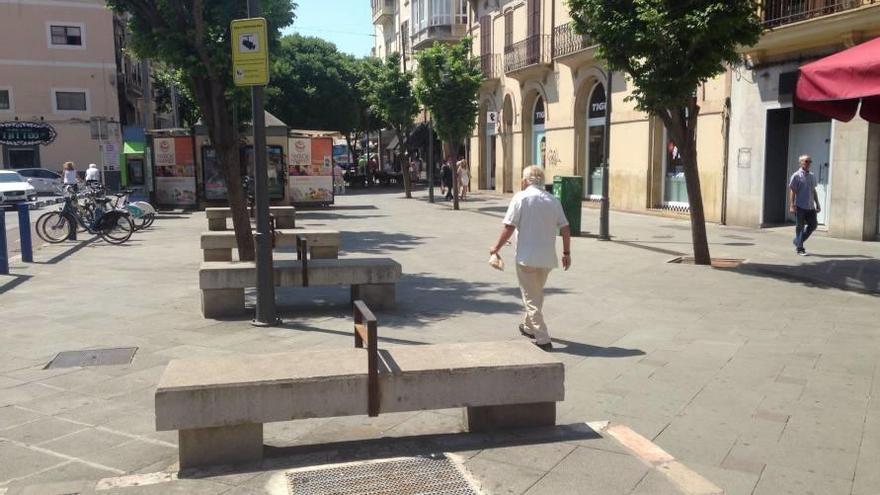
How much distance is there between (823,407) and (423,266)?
7.32 m

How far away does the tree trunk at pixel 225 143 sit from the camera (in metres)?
9.06

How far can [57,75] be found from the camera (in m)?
40.6

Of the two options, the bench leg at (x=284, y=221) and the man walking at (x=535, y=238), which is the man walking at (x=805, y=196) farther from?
the bench leg at (x=284, y=221)

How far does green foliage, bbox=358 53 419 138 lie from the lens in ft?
100

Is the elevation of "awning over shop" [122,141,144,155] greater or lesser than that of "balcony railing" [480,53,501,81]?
lesser

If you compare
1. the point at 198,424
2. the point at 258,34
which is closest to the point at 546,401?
the point at 198,424

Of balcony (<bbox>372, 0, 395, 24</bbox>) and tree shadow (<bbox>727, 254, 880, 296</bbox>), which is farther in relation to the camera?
balcony (<bbox>372, 0, 395, 24</bbox>)

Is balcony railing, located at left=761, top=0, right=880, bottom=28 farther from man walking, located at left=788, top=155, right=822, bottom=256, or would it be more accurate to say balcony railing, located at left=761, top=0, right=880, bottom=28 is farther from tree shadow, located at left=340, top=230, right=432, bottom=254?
tree shadow, located at left=340, top=230, right=432, bottom=254

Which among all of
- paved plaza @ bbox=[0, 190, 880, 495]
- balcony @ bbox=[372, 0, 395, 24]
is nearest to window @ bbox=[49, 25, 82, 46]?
balcony @ bbox=[372, 0, 395, 24]

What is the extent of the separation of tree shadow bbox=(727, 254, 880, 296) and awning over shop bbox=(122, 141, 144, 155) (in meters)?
21.9

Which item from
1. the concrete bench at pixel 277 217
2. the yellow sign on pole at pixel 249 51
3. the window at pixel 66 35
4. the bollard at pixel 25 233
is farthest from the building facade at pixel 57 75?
the yellow sign on pole at pixel 249 51

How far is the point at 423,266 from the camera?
11.7 metres

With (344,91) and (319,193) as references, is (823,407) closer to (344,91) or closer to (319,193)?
(319,193)

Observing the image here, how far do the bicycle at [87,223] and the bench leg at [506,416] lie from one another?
1247 centimetres
